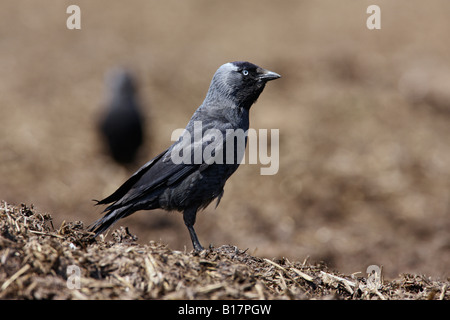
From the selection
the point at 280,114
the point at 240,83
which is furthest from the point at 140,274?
the point at 280,114

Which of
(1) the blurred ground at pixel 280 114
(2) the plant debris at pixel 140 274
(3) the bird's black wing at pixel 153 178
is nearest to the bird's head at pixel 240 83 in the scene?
(3) the bird's black wing at pixel 153 178

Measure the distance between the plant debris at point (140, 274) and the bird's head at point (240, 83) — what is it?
1851 mm

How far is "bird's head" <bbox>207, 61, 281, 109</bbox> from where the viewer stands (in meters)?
5.52

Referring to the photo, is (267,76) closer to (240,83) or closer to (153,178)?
(240,83)

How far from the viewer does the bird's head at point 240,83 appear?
5.52 m

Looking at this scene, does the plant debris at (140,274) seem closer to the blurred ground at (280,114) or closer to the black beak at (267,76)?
the black beak at (267,76)

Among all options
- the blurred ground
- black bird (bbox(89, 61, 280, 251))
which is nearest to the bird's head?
black bird (bbox(89, 61, 280, 251))

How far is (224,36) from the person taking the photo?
47.0 feet

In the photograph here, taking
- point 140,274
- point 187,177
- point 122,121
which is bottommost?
point 140,274

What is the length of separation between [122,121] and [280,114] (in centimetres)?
321

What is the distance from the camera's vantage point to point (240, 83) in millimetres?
5547

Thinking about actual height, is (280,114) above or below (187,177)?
above
